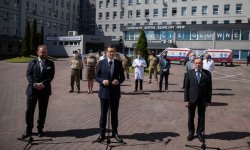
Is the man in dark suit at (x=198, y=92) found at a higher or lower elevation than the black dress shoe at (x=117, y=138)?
higher

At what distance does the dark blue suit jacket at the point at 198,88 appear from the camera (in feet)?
23.5

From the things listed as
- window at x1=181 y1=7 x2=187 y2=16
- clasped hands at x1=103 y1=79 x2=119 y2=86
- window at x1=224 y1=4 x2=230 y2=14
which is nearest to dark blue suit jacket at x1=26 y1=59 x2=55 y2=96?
clasped hands at x1=103 y1=79 x2=119 y2=86

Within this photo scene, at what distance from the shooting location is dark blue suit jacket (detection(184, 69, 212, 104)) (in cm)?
718

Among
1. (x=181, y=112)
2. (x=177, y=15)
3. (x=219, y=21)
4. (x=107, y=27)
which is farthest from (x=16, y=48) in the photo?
(x=181, y=112)

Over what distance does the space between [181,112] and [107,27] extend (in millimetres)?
69015

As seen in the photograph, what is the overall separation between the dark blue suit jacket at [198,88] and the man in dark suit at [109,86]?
63.6 inches

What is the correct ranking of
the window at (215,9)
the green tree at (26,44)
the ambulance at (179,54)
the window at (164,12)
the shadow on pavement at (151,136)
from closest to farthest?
the shadow on pavement at (151,136), the green tree at (26,44), the ambulance at (179,54), the window at (215,9), the window at (164,12)

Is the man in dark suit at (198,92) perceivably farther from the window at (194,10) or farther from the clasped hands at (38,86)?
the window at (194,10)

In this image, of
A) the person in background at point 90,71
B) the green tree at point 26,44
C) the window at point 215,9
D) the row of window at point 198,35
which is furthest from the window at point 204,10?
the person in background at point 90,71

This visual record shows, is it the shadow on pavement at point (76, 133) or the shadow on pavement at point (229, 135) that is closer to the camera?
the shadow on pavement at point (76, 133)

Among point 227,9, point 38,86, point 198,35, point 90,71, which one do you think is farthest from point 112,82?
point 227,9

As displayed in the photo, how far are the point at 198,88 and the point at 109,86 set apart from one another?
2075 millimetres

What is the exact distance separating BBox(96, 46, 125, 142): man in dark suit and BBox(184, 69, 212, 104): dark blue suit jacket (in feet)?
5.30

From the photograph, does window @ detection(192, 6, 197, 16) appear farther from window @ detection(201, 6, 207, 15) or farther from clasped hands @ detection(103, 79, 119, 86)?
clasped hands @ detection(103, 79, 119, 86)
